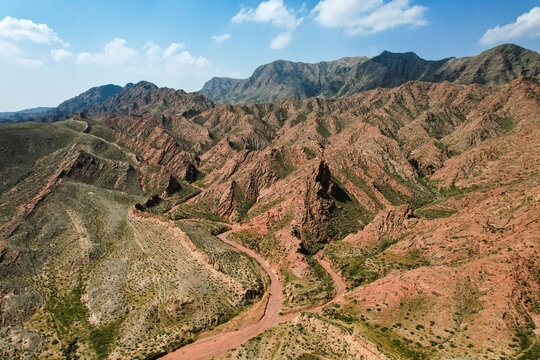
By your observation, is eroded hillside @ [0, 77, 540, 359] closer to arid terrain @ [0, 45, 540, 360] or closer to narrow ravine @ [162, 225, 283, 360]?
arid terrain @ [0, 45, 540, 360]

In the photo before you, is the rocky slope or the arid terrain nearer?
the arid terrain

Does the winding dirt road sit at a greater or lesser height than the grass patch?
lesser

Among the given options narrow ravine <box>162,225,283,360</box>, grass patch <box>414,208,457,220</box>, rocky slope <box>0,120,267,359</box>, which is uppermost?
grass patch <box>414,208,457,220</box>

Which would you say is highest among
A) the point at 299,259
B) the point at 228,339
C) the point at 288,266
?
the point at 299,259

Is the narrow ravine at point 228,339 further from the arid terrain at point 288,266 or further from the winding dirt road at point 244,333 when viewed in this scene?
the arid terrain at point 288,266

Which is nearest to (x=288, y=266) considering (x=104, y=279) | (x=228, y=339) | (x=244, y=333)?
(x=244, y=333)

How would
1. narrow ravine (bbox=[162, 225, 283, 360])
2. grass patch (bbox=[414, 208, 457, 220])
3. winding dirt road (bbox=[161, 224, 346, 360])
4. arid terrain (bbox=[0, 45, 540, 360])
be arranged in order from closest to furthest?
arid terrain (bbox=[0, 45, 540, 360]), narrow ravine (bbox=[162, 225, 283, 360]), winding dirt road (bbox=[161, 224, 346, 360]), grass patch (bbox=[414, 208, 457, 220])

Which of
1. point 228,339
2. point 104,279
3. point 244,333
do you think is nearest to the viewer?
point 228,339

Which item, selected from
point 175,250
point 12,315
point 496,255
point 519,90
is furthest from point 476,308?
point 519,90

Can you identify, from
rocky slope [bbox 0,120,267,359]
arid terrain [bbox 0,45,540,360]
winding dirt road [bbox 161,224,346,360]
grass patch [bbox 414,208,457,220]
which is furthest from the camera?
grass patch [bbox 414,208,457,220]

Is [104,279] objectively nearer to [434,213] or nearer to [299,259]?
[299,259]

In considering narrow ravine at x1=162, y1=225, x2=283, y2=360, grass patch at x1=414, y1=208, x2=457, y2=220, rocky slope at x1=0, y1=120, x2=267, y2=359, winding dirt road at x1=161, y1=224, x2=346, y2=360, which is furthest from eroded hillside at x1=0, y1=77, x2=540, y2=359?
narrow ravine at x1=162, y1=225, x2=283, y2=360

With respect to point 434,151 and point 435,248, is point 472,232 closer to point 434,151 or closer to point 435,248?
point 435,248

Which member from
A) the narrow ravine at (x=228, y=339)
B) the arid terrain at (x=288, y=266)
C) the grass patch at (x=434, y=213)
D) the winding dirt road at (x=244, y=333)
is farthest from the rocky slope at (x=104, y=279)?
the grass patch at (x=434, y=213)
